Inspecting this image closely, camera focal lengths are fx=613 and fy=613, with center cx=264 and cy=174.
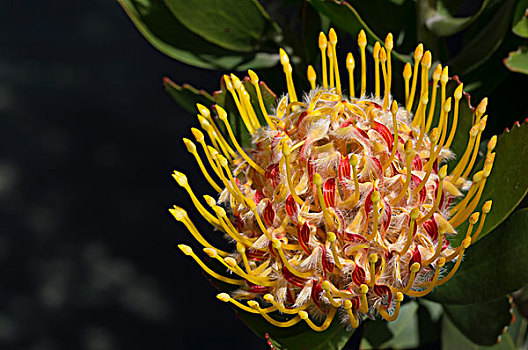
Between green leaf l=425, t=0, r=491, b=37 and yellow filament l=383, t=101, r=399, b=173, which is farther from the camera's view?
green leaf l=425, t=0, r=491, b=37

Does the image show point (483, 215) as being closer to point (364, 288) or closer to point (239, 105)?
point (364, 288)

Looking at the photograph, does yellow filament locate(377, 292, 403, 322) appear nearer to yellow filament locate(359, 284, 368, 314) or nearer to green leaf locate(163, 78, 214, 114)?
yellow filament locate(359, 284, 368, 314)

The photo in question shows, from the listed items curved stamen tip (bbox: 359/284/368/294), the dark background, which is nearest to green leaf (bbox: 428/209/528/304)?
curved stamen tip (bbox: 359/284/368/294)

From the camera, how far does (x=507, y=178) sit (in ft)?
1.65

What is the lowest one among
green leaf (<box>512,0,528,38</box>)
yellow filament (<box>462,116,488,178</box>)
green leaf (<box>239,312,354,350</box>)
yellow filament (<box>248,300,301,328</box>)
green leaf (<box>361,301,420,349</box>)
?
green leaf (<box>361,301,420,349</box>)

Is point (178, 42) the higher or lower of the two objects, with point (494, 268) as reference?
higher

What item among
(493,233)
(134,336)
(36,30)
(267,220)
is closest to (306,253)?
(267,220)

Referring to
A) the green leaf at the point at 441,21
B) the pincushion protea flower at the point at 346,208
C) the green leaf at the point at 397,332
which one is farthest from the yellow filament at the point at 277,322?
the green leaf at the point at 441,21

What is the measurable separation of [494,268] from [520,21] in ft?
0.69

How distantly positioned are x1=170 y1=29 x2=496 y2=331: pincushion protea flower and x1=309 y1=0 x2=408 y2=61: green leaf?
3cm

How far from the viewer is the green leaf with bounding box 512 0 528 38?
0.52 metres

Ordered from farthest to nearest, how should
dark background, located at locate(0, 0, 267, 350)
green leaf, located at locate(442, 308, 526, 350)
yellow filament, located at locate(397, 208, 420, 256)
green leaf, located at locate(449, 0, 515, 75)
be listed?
1. dark background, located at locate(0, 0, 267, 350)
2. green leaf, located at locate(442, 308, 526, 350)
3. green leaf, located at locate(449, 0, 515, 75)
4. yellow filament, located at locate(397, 208, 420, 256)

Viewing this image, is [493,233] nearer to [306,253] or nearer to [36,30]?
[306,253]

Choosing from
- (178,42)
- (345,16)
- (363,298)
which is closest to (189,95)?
(178,42)
